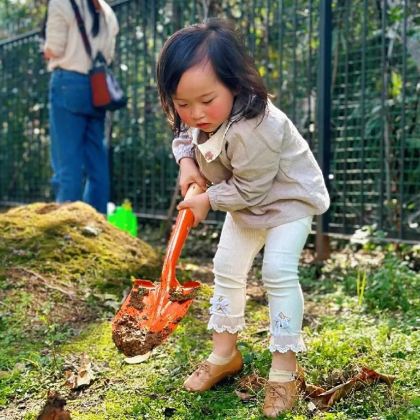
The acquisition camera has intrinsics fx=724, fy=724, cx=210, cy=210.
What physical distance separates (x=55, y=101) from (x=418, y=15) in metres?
2.55

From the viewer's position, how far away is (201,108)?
229 centimetres

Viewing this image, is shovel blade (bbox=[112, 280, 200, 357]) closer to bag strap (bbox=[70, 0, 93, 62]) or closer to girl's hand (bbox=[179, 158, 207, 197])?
girl's hand (bbox=[179, 158, 207, 197])

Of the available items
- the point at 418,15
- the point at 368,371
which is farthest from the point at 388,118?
the point at 368,371

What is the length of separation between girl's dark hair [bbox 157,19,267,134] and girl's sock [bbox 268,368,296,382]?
33.2 inches

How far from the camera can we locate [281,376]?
238 cm

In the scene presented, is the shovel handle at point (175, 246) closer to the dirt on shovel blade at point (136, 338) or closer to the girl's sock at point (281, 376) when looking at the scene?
the dirt on shovel blade at point (136, 338)

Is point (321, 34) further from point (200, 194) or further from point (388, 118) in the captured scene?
point (200, 194)

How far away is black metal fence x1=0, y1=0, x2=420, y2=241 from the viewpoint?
456cm

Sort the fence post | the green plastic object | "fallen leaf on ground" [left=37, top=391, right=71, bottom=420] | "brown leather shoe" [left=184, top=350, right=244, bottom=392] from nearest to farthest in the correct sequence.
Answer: "fallen leaf on ground" [left=37, top=391, right=71, bottom=420]
"brown leather shoe" [left=184, top=350, right=244, bottom=392]
the fence post
the green plastic object

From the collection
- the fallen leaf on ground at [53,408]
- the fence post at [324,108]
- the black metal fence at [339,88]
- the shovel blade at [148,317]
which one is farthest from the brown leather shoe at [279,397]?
the fence post at [324,108]

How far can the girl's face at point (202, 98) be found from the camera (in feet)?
7.34

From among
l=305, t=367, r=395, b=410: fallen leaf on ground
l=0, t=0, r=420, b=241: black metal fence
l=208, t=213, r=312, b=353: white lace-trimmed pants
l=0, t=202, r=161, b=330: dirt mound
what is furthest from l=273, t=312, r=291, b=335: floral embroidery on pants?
l=0, t=0, r=420, b=241: black metal fence

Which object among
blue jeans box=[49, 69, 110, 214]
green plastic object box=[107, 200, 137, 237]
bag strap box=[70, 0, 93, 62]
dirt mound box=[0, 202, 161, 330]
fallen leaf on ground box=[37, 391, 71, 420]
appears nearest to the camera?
fallen leaf on ground box=[37, 391, 71, 420]

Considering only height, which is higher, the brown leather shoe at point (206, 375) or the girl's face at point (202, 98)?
the girl's face at point (202, 98)
